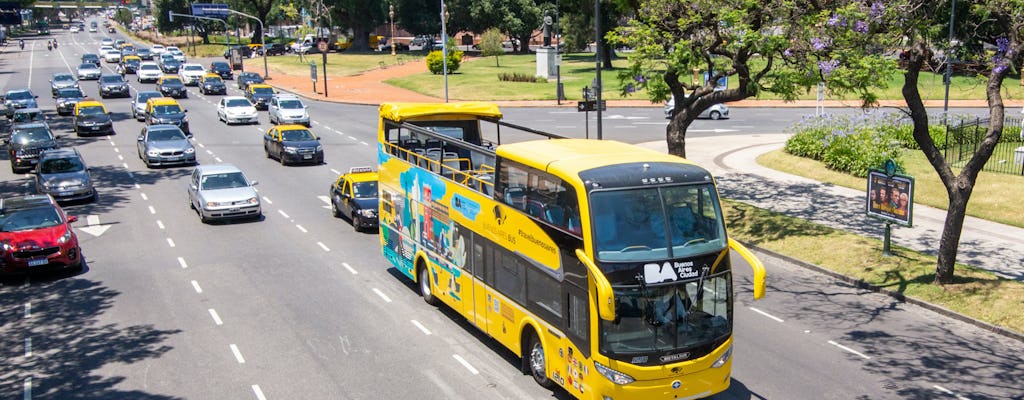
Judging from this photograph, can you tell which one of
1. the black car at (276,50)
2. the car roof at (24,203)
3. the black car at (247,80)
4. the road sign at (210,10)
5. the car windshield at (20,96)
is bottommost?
the car roof at (24,203)

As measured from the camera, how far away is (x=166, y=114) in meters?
43.6

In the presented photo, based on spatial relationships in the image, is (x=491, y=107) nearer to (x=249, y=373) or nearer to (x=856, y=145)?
(x=249, y=373)

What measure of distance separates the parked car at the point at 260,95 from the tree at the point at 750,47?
113ft

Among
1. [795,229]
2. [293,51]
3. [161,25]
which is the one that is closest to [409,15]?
[293,51]

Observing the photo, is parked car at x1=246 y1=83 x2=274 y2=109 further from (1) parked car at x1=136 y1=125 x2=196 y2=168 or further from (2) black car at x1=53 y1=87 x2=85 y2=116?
(1) parked car at x1=136 y1=125 x2=196 y2=168

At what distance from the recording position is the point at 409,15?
103500mm

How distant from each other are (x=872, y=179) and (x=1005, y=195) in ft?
27.4

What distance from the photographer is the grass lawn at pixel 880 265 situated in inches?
690

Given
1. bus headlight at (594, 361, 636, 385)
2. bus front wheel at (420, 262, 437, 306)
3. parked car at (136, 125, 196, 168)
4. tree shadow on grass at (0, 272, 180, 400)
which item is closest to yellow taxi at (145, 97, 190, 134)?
parked car at (136, 125, 196, 168)

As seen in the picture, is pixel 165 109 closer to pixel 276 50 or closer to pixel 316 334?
pixel 316 334

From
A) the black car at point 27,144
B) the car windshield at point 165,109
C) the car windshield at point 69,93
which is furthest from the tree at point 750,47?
the car windshield at point 69,93

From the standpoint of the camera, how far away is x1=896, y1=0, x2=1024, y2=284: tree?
17.0 meters

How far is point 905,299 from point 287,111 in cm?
3593

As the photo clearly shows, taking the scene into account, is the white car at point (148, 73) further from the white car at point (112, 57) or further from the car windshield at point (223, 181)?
the car windshield at point (223, 181)
